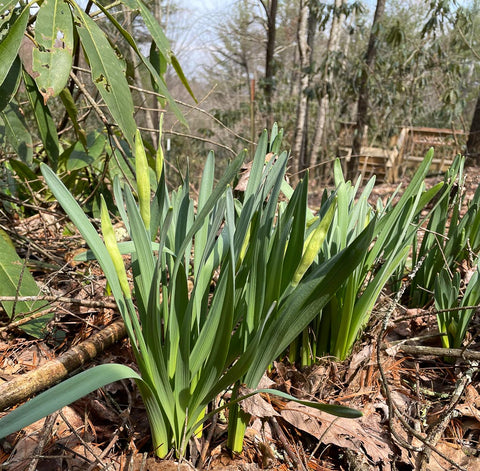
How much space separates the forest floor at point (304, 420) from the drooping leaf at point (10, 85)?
491 millimetres

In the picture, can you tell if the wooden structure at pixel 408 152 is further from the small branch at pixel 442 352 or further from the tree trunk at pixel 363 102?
the small branch at pixel 442 352

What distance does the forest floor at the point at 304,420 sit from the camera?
0.76 meters

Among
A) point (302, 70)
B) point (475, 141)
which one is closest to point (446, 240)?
point (475, 141)

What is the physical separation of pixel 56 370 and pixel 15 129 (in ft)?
2.51

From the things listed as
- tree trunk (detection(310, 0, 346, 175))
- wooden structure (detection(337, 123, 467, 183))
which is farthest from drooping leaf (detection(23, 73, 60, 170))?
wooden structure (detection(337, 123, 467, 183))

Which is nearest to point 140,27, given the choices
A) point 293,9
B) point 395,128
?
point 293,9

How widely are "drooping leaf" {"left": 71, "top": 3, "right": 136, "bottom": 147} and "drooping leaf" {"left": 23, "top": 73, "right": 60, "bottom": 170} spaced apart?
340 millimetres

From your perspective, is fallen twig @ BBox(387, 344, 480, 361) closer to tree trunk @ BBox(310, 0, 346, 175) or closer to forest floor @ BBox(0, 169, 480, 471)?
forest floor @ BBox(0, 169, 480, 471)

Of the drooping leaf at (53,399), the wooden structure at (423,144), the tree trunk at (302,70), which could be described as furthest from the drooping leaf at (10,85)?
the wooden structure at (423,144)

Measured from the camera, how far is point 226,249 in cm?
75

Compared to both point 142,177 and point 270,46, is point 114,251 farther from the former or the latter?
point 270,46

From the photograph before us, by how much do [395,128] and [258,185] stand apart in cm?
745

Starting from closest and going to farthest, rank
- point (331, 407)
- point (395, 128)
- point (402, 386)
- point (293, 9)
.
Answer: point (331, 407) → point (402, 386) → point (395, 128) → point (293, 9)

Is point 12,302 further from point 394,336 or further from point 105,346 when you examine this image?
point 394,336
